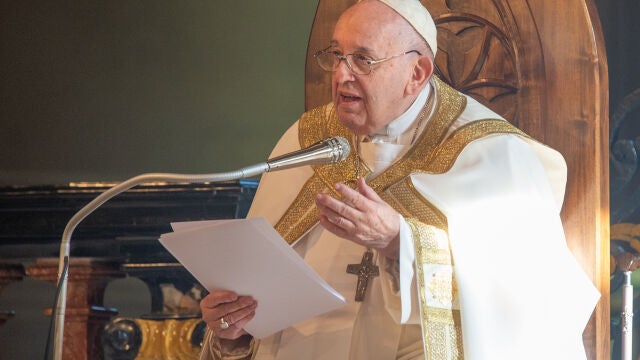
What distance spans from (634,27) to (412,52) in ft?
4.80

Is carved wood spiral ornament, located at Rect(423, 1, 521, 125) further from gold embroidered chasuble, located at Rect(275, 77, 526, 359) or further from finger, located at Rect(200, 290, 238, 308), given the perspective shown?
finger, located at Rect(200, 290, 238, 308)

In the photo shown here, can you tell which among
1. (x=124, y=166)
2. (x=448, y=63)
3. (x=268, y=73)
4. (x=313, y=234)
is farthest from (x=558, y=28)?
(x=124, y=166)

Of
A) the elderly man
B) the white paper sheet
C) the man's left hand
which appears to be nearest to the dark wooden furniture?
the elderly man

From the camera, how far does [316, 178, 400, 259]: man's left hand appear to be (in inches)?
94.9

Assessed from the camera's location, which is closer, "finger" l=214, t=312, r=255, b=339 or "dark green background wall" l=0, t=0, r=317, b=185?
"finger" l=214, t=312, r=255, b=339

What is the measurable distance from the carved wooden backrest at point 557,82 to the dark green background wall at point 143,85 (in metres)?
2.13

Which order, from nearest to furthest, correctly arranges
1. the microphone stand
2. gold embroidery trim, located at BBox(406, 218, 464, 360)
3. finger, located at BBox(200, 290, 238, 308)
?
1. the microphone stand
2. gold embroidery trim, located at BBox(406, 218, 464, 360)
3. finger, located at BBox(200, 290, 238, 308)

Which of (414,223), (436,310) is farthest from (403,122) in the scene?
(436,310)

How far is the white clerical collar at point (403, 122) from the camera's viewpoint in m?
3.11

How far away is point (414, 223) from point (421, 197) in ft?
0.83

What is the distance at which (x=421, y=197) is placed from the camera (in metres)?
2.88

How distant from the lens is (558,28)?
312 centimetres

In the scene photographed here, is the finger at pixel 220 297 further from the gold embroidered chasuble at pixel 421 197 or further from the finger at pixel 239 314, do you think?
the gold embroidered chasuble at pixel 421 197

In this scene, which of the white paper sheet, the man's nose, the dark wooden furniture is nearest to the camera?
the white paper sheet
